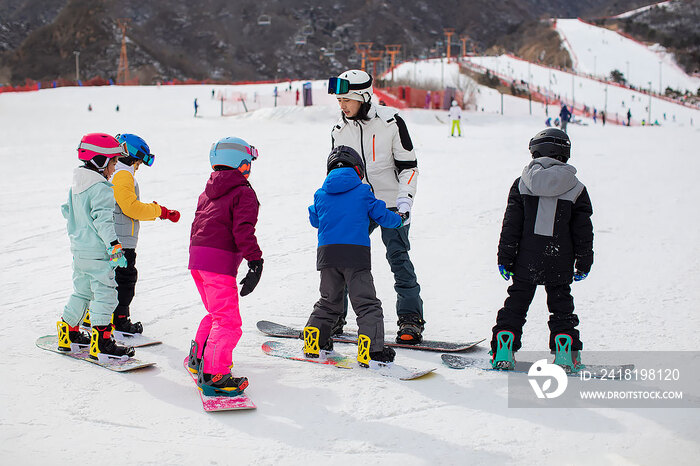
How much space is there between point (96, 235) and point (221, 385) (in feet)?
3.83

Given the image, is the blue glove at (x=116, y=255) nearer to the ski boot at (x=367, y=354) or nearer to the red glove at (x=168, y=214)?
the red glove at (x=168, y=214)

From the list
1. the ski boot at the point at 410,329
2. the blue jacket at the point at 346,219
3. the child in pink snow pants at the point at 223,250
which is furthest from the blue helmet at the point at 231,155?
the ski boot at the point at 410,329

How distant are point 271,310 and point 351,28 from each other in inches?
6532

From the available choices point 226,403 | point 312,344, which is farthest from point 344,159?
point 226,403

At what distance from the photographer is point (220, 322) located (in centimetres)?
Result: 362

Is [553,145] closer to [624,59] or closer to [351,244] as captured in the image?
[351,244]

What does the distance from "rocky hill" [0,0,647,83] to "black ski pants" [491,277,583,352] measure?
111 m

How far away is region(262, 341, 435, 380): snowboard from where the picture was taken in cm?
386

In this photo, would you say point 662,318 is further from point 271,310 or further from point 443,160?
point 443,160


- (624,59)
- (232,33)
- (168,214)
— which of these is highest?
(232,33)

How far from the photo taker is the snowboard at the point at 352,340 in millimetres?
4344

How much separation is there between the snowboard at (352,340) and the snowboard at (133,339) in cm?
69

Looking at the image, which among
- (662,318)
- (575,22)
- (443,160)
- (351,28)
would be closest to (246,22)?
(351,28)

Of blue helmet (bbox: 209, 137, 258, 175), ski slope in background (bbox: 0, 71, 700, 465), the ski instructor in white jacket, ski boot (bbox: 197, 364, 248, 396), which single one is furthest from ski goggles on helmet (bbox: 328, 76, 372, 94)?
ski boot (bbox: 197, 364, 248, 396)
